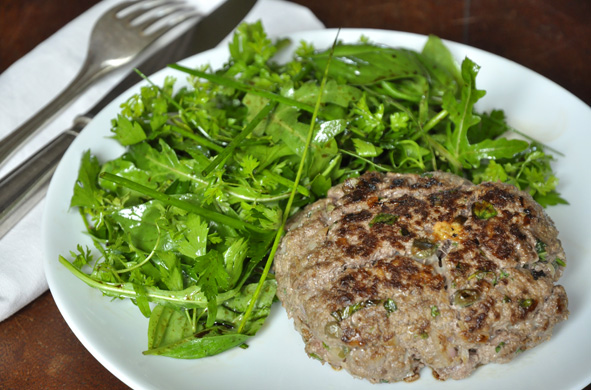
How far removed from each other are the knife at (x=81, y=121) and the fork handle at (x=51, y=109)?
327 millimetres

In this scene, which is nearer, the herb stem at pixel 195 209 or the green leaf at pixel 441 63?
the herb stem at pixel 195 209

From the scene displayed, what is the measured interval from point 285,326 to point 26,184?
1.70 meters

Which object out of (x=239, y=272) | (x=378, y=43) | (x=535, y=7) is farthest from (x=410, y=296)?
(x=535, y=7)

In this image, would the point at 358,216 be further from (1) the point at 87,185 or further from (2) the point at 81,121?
(2) the point at 81,121

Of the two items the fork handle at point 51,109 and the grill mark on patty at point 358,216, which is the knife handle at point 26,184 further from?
the grill mark on patty at point 358,216

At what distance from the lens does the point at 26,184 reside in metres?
3.23

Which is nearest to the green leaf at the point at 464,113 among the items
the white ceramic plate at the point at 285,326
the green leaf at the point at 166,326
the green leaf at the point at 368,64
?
the green leaf at the point at 368,64

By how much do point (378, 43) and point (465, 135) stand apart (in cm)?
97

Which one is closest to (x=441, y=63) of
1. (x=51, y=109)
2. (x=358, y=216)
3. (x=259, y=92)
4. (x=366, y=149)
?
(x=366, y=149)

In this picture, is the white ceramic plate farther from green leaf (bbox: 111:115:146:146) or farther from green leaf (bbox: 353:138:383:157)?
green leaf (bbox: 353:138:383:157)

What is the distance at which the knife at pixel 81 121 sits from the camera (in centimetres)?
319

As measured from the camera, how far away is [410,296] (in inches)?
87.2

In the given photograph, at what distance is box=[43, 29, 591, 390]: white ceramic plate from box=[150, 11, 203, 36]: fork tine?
3.28 ft

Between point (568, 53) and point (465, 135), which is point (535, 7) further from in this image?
point (465, 135)
